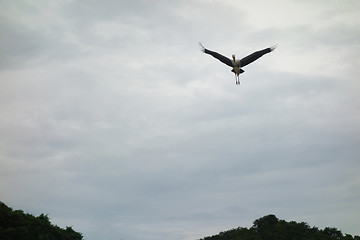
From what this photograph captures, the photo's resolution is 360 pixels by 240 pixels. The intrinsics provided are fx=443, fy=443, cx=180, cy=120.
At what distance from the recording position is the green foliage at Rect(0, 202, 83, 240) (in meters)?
44.9

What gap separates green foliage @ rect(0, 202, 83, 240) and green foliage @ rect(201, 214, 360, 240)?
3484 centimetres

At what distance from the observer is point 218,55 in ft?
143

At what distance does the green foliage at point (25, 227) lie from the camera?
1767 inches

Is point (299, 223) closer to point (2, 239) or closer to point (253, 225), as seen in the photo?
point (253, 225)

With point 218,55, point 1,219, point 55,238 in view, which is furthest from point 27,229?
point 218,55

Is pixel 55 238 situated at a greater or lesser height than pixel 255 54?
lesser

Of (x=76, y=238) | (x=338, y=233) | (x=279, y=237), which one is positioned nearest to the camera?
(x=76, y=238)

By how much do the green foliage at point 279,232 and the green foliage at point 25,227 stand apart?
34.8 metres

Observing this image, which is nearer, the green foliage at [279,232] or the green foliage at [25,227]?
the green foliage at [25,227]

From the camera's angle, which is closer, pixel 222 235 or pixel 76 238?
pixel 76 238

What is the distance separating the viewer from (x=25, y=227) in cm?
4612

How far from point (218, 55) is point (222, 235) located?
185 feet

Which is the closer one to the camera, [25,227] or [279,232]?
[25,227]

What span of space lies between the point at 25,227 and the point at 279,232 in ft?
146
